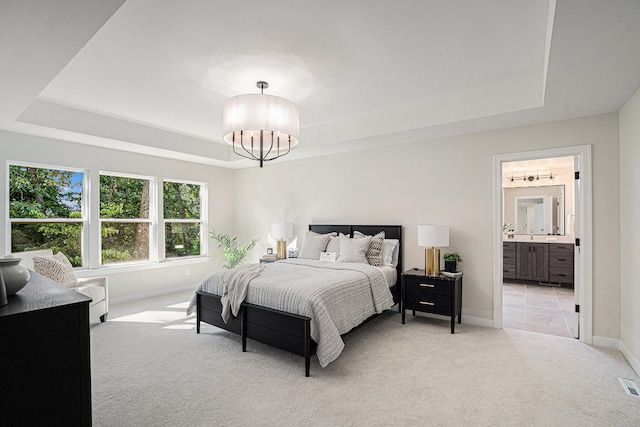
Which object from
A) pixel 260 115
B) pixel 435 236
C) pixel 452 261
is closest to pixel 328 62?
pixel 260 115

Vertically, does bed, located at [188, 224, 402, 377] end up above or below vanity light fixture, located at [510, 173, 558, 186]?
below

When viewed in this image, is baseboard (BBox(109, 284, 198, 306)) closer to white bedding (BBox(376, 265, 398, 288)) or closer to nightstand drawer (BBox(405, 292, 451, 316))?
white bedding (BBox(376, 265, 398, 288))

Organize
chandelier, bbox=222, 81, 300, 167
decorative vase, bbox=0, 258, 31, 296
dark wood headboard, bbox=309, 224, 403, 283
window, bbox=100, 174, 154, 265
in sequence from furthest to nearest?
window, bbox=100, 174, 154, 265 < dark wood headboard, bbox=309, 224, 403, 283 < chandelier, bbox=222, 81, 300, 167 < decorative vase, bbox=0, 258, 31, 296

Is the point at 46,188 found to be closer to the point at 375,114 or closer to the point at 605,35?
the point at 375,114

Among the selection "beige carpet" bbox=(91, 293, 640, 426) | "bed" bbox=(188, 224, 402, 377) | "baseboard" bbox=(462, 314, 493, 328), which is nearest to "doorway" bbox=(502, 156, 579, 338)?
"baseboard" bbox=(462, 314, 493, 328)

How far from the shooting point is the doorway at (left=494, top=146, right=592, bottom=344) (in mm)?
3420

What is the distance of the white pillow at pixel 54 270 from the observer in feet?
12.1

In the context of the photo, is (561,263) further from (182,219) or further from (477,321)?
(182,219)

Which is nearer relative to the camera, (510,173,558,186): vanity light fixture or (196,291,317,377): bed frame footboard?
(196,291,317,377): bed frame footboard

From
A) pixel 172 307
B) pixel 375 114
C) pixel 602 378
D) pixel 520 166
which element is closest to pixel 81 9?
pixel 375 114

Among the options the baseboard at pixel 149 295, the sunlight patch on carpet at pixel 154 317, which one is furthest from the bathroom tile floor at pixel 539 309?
the baseboard at pixel 149 295

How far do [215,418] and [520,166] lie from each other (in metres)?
7.07

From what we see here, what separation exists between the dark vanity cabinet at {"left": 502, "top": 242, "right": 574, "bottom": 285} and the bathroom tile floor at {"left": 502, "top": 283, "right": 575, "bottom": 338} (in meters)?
0.21

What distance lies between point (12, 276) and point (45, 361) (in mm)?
407
